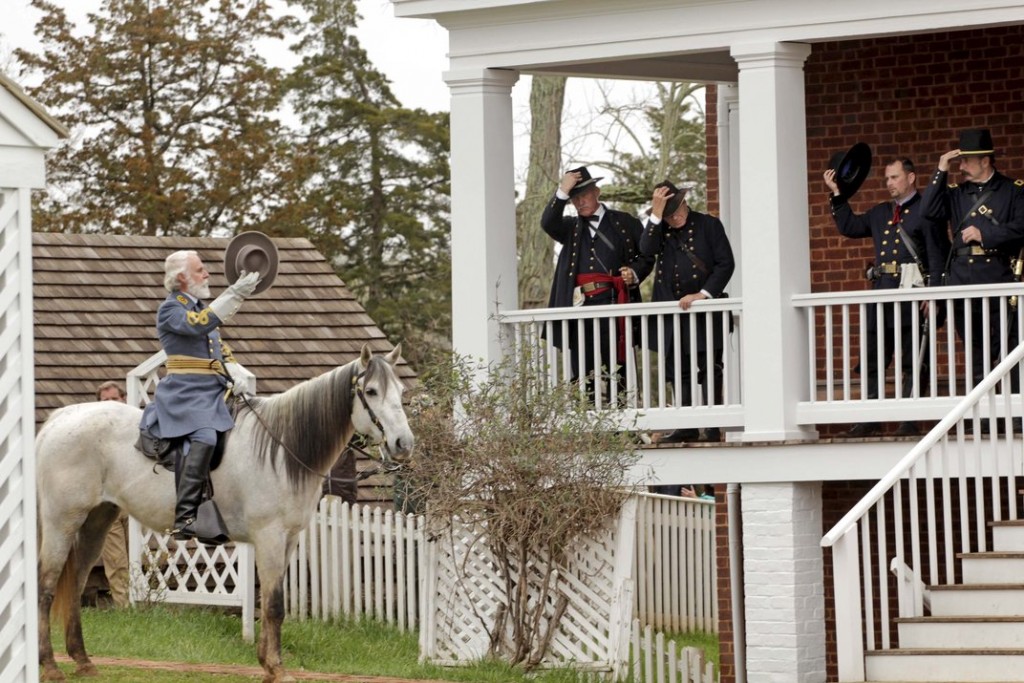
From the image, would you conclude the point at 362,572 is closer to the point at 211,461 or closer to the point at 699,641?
the point at 699,641

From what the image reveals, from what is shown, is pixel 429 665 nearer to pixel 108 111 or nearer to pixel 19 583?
pixel 19 583

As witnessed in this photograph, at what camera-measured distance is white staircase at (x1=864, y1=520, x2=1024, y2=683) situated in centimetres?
1275

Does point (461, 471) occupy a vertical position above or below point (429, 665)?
above

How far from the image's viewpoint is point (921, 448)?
13.6 metres

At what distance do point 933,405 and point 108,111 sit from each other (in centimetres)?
2959

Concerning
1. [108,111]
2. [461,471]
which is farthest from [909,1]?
[108,111]

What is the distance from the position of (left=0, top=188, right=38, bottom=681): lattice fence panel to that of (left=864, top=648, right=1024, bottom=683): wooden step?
17.6 ft

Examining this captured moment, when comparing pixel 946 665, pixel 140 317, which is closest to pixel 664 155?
pixel 140 317

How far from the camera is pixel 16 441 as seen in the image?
386 inches

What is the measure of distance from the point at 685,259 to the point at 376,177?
29977 millimetres

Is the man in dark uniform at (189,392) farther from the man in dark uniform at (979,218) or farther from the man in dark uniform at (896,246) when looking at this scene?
the man in dark uniform at (979,218)

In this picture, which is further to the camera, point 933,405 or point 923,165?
point 923,165

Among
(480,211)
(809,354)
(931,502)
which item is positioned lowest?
(931,502)

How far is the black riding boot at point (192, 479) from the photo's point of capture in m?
14.3
